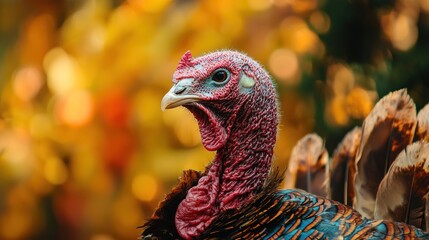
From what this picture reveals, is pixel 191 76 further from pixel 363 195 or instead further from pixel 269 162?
pixel 363 195

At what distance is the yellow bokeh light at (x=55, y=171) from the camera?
4.02 meters

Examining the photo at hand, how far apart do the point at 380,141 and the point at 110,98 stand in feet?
6.73

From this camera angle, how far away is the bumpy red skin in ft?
5.94

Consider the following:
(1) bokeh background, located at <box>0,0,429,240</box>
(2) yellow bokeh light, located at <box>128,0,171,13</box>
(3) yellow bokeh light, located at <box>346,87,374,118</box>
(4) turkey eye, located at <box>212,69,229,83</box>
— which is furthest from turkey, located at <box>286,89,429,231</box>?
(2) yellow bokeh light, located at <box>128,0,171,13</box>

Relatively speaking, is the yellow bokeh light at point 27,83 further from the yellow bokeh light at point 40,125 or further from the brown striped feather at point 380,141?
the brown striped feather at point 380,141

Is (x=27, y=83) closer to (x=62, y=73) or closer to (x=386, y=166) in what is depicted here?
(x=62, y=73)

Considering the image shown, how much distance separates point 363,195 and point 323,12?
1.48 metres

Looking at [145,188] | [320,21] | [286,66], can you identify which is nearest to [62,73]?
[145,188]

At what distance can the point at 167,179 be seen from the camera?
385 centimetres

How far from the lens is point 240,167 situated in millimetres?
1841

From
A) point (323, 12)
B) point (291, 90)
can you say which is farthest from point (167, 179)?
point (323, 12)

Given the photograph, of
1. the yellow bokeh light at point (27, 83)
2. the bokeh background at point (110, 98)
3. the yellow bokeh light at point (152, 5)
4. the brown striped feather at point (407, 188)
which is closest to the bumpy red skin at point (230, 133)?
the brown striped feather at point (407, 188)

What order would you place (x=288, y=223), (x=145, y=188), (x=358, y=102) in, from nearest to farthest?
(x=288, y=223) < (x=358, y=102) < (x=145, y=188)

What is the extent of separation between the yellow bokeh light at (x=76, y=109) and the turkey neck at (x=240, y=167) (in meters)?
2.23
